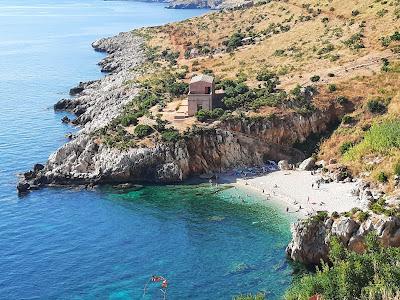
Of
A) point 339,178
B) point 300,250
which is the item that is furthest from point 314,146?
point 300,250

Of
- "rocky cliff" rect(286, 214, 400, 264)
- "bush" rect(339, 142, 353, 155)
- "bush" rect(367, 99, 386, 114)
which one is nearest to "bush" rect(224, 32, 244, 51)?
"bush" rect(367, 99, 386, 114)

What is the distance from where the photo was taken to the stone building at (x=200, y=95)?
318 ft

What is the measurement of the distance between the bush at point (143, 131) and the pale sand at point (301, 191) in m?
14.0

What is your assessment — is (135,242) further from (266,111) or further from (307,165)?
(266,111)

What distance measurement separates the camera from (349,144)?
89562mm

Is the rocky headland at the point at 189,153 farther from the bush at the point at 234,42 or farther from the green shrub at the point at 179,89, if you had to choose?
the bush at the point at 234,42

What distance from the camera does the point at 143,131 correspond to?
92125 millimetres

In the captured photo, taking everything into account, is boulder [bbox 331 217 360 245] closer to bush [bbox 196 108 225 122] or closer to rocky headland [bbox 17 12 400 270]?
rocky headland [bbox 17 12 400 270]

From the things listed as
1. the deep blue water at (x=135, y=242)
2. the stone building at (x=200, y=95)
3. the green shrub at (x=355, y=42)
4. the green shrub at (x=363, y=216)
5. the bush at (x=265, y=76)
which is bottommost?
the deep blue water at (x=135, y=242)

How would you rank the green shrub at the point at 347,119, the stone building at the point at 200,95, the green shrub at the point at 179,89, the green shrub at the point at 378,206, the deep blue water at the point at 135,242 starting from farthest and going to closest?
the green shrub at the point at 179,89 < the stone building at the point at 200,95 < the green shrub at the point at 347,119 < the green shrub at the point at 378,206 < the deep blue water at the point at 135,242

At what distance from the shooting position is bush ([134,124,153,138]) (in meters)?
92.0

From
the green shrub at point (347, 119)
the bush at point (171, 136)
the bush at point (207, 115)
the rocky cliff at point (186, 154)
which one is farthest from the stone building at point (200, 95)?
the green shrub at point (347, 119)

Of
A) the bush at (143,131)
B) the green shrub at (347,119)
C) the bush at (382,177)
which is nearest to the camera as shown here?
the bush at (382,177)

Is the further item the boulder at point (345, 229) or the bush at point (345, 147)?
the bush at point (345, 147)
